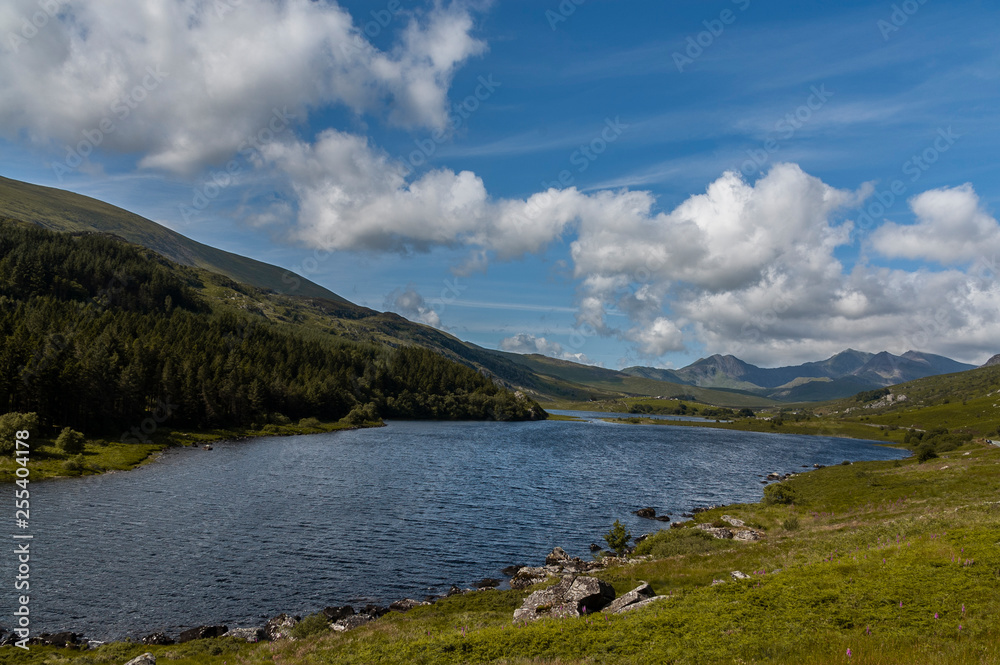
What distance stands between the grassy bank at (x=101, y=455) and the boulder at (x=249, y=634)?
188ft

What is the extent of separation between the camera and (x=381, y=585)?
42.8 m

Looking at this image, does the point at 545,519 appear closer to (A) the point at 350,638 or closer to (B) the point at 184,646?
(A) the point at 350,638

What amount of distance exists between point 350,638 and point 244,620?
1139cm

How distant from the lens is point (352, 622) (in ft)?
112

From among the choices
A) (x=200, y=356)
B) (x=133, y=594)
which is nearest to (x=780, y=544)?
(x=133, y=594)

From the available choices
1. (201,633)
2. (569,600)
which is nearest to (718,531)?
(569,600)

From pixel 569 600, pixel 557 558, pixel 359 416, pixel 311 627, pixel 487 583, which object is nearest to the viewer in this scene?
pixel 569 600

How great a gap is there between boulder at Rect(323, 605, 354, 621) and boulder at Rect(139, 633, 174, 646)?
9582mm

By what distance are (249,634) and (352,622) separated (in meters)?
6.54

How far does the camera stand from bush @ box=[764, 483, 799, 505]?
7788cm

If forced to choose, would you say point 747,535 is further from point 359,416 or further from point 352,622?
point 359,416

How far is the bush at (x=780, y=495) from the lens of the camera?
77.9 meters

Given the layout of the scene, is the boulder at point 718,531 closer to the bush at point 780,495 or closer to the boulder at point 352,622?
the bush at point 780,495

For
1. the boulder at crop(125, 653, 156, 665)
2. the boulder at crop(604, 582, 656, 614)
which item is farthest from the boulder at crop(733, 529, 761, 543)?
the boulder at crop(125, 653, 156, 665)
